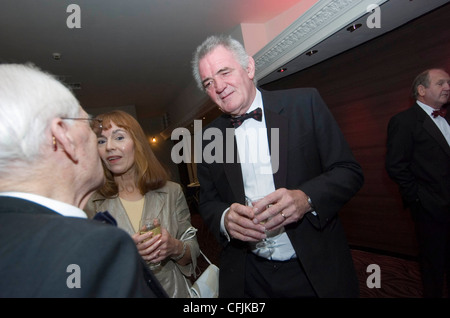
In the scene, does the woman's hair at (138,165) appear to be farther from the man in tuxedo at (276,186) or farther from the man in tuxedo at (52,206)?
the man in tuxedo at (52,206)

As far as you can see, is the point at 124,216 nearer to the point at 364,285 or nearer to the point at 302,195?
the point at 302,195

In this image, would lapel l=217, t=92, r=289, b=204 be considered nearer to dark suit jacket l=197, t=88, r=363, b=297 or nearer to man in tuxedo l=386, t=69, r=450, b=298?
dark suit jacket l=197, t=88, r=363, b=297

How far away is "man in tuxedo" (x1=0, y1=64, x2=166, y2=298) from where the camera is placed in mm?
555

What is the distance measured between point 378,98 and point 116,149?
12.6ft

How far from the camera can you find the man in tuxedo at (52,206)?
1.82 ft

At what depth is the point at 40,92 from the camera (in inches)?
31.4

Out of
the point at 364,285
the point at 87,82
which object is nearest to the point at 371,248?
the point at 364,285

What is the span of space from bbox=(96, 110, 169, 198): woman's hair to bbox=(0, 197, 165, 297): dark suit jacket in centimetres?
134

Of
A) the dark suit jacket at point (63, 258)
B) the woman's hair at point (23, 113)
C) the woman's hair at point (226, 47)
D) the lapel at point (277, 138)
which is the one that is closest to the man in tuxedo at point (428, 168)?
the lapel at point (277, 138)

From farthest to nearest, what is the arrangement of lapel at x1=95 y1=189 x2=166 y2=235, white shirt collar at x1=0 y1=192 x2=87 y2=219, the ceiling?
the ceiling → lapel at x1=95 y1=189 x2=166 y2=235 → white shirt collar at x1=0 y1=192 x2=87 y2=219

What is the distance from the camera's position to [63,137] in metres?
0.84

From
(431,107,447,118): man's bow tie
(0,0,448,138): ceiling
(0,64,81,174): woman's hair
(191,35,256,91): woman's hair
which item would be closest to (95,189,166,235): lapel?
(191,35,256,91): woman's hair

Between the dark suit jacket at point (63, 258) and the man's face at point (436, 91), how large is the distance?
3289 mm

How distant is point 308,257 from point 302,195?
0.33m
